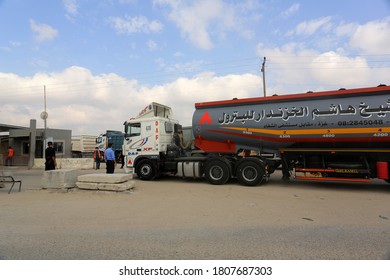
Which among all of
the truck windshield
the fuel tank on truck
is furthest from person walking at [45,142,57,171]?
the fuel tank on truck

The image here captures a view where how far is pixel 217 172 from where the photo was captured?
11609mm

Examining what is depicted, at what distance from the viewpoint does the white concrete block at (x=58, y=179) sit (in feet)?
31.9

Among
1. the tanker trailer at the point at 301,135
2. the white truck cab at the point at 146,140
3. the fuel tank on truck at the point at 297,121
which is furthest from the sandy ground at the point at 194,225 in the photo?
the white truck cab at the point at 146,140

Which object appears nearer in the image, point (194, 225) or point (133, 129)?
point (194, 225)

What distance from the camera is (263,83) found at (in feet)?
96.9

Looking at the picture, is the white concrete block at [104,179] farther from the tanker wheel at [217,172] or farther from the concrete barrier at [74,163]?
the concrete barrier at [74,163]

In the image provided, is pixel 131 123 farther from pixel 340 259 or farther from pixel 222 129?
pixel 340 259

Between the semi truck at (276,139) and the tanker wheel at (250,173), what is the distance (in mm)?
37

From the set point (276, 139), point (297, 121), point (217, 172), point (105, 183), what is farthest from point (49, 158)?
point (297, 121)

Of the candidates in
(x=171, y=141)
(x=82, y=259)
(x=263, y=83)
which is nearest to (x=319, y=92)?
(x=171, y=141)

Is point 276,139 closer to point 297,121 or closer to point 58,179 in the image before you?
point 297,121

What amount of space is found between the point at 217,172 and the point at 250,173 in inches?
53.6

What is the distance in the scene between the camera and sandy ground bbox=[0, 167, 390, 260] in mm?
4082

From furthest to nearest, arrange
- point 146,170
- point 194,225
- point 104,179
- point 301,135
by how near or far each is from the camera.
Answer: point 146,170 → point 301,135 → point 104,179 → point 194,225
